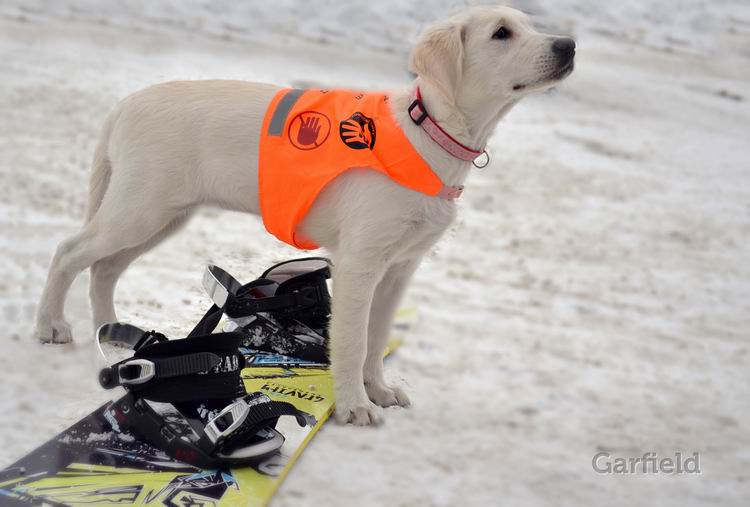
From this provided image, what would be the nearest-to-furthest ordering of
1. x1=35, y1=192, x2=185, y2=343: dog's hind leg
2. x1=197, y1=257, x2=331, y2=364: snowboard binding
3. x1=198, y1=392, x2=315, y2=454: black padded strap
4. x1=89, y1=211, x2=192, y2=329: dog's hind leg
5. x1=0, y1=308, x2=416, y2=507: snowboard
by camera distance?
x1=0, y1=308, x2=416, y2=507: snowboard → x1=198, y1=392, x2=315, y2=454: black padded strap → x1=35, y1=192, x2=185, y2=343: dog's hind leg → x1=197, y1=257, x2=331, y2=364: snowboard binding → x1=89, y1=211, x2=192, y2=329: dog's hind leg

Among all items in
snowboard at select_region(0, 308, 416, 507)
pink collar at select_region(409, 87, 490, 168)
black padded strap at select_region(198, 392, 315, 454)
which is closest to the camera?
snowboard at select_region(0, 308, 416, 507)

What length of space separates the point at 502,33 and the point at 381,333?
4.37ft

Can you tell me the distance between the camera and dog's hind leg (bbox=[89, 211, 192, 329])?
12.0 feet

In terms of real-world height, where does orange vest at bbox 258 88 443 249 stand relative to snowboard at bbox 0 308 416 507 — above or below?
above

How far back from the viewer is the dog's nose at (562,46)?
2.86 metres

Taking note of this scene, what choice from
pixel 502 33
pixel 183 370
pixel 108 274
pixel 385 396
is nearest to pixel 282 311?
pixel 385 396

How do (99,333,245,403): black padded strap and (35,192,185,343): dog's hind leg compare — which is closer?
(99,333,245,403): black padded strap

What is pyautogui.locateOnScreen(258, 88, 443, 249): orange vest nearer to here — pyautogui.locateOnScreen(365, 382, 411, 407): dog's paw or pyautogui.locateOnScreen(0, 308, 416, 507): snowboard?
pyautogui.locateOnScreen(365, 382, 411, 407): dog's paw

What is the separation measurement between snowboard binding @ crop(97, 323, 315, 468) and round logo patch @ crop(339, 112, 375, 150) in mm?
858

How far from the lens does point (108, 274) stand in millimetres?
3660

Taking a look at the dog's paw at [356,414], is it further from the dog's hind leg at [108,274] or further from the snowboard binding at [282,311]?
the dog's hind leg at [108,274]

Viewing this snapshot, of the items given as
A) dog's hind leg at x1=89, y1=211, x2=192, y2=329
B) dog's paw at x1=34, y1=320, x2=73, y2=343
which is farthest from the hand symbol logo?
dog's paw at x1=34, y1=320, x2=73, y2=343

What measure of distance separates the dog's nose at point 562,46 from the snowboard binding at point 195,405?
1566 millimetres

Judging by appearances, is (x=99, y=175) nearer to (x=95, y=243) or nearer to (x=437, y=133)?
(x=95, y=243)
